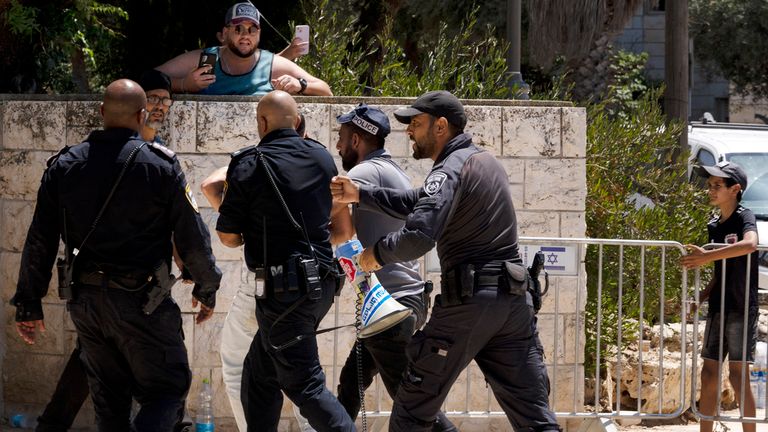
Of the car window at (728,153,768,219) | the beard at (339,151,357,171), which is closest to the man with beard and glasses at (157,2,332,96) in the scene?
the beard at (339,151,357,171)

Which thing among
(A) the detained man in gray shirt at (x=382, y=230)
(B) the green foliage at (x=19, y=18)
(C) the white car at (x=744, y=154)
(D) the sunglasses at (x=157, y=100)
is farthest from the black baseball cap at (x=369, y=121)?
(C) the white car at (x=744, y=154)

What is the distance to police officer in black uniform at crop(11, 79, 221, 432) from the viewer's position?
4.89m

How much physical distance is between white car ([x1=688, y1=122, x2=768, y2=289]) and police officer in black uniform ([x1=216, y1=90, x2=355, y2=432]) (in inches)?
266

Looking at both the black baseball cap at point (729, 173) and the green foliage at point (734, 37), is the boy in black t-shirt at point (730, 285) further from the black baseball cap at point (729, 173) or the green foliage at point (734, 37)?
the green foliage at point (734, 37)

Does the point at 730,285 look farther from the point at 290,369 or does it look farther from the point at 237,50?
the point at 237,50

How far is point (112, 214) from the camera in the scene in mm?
4902

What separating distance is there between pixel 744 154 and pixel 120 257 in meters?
9.23

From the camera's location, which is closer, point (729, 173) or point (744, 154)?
point (729, 173)

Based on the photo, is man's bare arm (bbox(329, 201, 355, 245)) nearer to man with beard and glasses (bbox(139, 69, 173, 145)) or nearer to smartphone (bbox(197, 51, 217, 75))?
man with beard and glasses (bbox(139, 69, 173, 145))

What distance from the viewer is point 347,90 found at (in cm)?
771

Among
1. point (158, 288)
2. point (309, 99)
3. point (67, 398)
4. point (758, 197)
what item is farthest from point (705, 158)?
point (158, 288)

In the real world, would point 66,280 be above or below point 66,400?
above

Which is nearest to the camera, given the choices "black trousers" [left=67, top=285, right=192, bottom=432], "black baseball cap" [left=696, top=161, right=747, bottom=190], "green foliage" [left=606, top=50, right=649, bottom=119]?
"black trousers" [left=67, top=285, right=192, bottom=432]

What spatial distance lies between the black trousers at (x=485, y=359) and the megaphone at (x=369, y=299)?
8.5 inches
